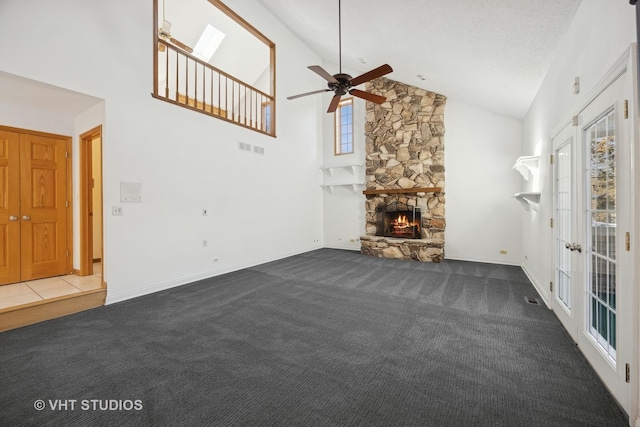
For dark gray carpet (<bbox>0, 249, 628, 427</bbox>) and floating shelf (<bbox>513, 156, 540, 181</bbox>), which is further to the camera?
floating shelf (<bbox>513, 156, 540, 181</bbox>)

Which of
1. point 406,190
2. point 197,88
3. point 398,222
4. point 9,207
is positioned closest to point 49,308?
point 9,207

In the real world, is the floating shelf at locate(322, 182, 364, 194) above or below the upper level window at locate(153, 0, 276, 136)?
below

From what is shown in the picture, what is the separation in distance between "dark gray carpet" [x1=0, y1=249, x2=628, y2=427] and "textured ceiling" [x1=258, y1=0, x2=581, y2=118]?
2.95 meters

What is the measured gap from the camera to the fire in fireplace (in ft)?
21.0

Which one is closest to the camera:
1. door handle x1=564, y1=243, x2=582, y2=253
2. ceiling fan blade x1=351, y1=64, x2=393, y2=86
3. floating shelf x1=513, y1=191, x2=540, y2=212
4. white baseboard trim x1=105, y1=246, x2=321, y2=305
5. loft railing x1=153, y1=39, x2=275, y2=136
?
door handle x1=564, y1=243, x2=582, y2=253

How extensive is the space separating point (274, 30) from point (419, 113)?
3.79m

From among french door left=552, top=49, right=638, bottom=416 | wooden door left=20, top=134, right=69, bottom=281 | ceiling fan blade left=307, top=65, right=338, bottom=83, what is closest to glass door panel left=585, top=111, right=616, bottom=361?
french door left=552, top=49, right=638, bottom=416

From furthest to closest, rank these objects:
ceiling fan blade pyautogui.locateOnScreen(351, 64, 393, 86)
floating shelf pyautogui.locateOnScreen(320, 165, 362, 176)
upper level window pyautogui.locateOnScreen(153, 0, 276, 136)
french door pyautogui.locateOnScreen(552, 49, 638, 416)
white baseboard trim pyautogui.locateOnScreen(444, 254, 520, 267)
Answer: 1. floating shelf pyautogui.locateOnScreen(320, 165, 362, 176)
2. upper level window pyautogui.locateOnScreen(153, 0, 276, 136)
3. white baseboard trim pyautogui.locateOnScreen(444, 254, 520, 267)
4. ceiling fan blade pyautogui.locateOnScreen(351, 64, 393, 86)
5. french door pyautogui.locateOnScreen(552, 49, 638, 416)

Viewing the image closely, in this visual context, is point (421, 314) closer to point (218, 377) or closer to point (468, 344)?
point (468, 344)

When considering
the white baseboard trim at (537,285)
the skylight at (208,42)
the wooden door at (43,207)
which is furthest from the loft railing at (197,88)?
the white baseboard trim at (537,285)

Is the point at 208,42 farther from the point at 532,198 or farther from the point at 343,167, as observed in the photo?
the point at 532,198

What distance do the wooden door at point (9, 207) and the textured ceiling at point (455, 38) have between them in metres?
4.91

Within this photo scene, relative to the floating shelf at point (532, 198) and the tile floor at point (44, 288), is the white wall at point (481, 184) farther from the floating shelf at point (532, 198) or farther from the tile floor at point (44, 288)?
the tile floor at point (44, 288)

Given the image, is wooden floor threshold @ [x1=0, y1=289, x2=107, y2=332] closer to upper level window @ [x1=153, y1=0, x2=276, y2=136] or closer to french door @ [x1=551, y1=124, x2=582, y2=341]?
upper level window @ [x1=153, y1=0, x2=276, y2=136]
